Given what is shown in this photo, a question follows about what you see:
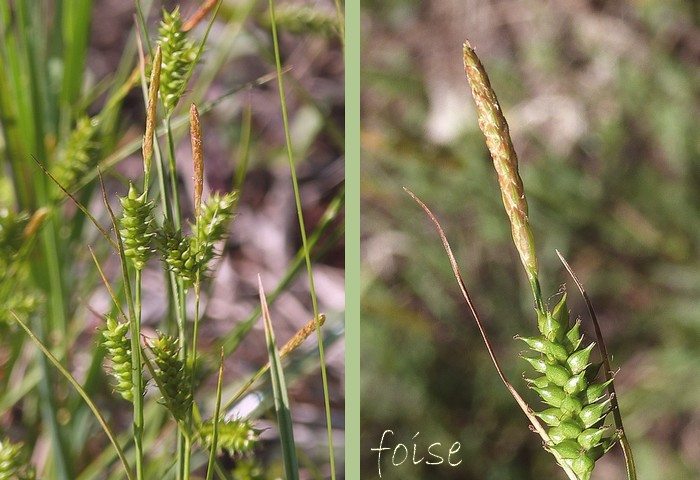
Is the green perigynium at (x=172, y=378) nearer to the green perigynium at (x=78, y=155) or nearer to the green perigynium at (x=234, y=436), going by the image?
the green perigynium at (x=234, y=436)

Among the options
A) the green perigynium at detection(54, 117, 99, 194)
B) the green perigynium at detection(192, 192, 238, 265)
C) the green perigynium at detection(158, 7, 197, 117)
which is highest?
the green perigynium at detection(54, 117, 99, 194)

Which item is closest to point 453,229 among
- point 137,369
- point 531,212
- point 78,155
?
point 531,212

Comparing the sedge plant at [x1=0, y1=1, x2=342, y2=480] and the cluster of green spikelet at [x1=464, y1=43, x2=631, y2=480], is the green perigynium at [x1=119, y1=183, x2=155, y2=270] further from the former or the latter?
the cluster of green spikelet at [x1=464, y1=43, x2=631, y2=480]

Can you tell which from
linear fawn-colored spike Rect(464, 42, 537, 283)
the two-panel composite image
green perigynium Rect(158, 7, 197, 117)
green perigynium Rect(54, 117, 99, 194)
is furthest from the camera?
the two-panel composite image

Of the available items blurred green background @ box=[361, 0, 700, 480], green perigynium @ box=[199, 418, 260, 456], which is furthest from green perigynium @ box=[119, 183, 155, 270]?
blurred green background @ box=[361, 0, 700, 480]

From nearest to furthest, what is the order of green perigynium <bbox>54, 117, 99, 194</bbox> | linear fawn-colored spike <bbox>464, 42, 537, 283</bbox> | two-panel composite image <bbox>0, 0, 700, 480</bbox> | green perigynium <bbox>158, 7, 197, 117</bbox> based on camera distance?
linear fawn-colored spike <bbox>464, 42, 537, 283</bbox>, green perigynium <bbox>158, 7, 197, 117</bbox>, green perigynium <bbox>54, 117, 99, 194</bbox>, two-panel composite image <bbox>0, 0, 700, 480</bbox>

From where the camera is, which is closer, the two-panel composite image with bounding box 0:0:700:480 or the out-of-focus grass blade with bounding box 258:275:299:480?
the out-of-focus grass blade with bounding box 258:275:299:480
